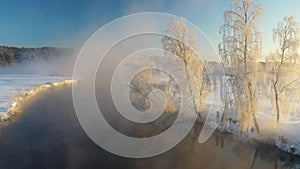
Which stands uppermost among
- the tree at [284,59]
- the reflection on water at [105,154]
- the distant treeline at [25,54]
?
the distant treeline at [25,54]

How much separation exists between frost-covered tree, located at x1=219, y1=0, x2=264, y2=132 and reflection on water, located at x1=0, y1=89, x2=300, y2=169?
1.83 m

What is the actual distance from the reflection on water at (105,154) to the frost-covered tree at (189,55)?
3444 millimetres

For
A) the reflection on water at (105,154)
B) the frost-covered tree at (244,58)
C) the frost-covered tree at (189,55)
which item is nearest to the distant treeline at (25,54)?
the reflection on water at (105,154)

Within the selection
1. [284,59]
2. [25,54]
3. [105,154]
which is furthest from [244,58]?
[25,54]

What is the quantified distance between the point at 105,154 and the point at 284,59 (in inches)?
420

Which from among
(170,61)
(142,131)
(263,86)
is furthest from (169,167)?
(170,61)

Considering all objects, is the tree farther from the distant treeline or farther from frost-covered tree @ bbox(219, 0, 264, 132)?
the distant treeline

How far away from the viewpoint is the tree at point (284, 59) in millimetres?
12164

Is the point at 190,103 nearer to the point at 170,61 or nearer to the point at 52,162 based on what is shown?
the point at 170,61

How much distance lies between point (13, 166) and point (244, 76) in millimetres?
12137

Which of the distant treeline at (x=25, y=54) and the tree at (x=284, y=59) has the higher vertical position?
the distant treeline at (x=25, y=54)

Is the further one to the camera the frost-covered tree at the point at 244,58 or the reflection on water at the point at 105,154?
the frost-covered tree at the point at 244,58

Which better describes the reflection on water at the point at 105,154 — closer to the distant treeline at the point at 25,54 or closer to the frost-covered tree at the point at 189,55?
the frost-covered tree at the point at 189,55

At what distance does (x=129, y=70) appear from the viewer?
21875mm
